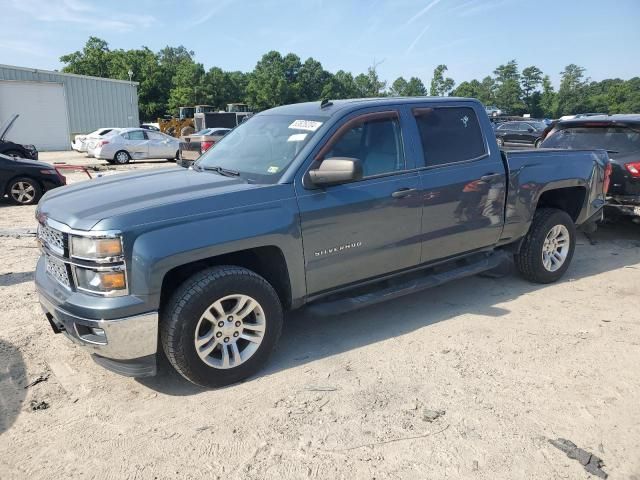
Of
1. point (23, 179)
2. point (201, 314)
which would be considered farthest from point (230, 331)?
point (23, 179)

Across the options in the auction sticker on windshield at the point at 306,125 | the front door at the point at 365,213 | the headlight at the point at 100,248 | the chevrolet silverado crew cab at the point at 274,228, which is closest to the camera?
the headlight at the point at 100,248

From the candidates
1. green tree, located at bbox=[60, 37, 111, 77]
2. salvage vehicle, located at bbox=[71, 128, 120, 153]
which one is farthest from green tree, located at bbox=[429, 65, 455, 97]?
salvage vehicle, located at bbox=[71, 128, 120, 153]

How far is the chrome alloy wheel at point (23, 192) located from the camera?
1009 centimetres

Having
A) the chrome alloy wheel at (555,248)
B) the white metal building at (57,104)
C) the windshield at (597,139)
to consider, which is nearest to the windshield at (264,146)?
the chrome alloy wheel at (555,248)

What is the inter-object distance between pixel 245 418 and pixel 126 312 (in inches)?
38.1

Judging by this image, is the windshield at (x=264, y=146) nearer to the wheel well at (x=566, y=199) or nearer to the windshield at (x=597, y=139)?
the wheel well at (x=566, y=199)

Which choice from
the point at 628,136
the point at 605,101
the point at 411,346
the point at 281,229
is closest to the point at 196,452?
the point at 281,229

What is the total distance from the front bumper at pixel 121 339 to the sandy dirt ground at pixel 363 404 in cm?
30

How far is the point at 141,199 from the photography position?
3.27 m

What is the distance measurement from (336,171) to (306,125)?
67 cm

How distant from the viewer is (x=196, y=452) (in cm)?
277

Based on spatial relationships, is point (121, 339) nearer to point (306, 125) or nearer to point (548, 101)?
point (306, 125)

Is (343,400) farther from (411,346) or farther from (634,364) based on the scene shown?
(634,364)

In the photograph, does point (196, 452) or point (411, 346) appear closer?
point (196, 452)
